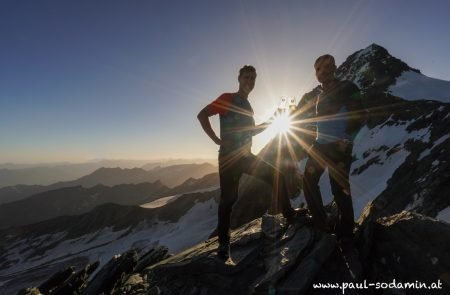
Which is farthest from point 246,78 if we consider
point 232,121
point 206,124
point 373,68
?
point 373,68

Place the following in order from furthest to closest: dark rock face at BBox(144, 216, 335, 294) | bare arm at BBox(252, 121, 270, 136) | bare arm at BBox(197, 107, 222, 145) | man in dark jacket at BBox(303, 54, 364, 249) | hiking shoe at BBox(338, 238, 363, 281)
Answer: bare arm at BBox(252, 121, 270, 136) → bare arm at BBox(197, 107, 222, 145) → man in dark jacket at BBox(303, 54, 364, 249) → hiking shoe at BBox(338, 238, 363, 281) → dark rock face at BBox(144, 216, 335, 294)

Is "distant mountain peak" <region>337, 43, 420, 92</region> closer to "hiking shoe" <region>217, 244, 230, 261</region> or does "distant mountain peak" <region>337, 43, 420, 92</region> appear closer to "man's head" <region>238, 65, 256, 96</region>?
"man's head" <region>238, 65, 256, 96</region>

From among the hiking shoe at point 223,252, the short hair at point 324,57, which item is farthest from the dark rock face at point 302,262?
the short hair at point 324,57

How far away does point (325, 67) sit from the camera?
6.66m

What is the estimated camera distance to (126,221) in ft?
359

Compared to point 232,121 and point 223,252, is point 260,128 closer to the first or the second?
point 232,121

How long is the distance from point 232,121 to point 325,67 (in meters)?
2.27

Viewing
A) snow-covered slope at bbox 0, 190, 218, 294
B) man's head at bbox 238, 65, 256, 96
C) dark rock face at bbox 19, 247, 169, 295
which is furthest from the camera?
snow-covered slope at bbox 0, 190, 218, 294

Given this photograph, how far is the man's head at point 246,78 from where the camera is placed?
23.0 feet

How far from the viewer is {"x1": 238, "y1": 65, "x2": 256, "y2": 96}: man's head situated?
702cm

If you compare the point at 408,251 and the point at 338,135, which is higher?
the point at 338,135

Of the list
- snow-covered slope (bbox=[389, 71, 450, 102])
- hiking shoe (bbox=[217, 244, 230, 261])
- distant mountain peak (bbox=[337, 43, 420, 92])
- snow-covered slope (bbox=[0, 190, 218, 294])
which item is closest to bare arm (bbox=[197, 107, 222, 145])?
hiking shoe (bbox=[217, 244, 230, 261])

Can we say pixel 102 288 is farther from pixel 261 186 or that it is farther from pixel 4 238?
pixel 4 238

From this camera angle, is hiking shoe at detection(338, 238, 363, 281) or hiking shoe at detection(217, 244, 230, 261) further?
hiking shoe at detection(217, 244, 230, 261)
